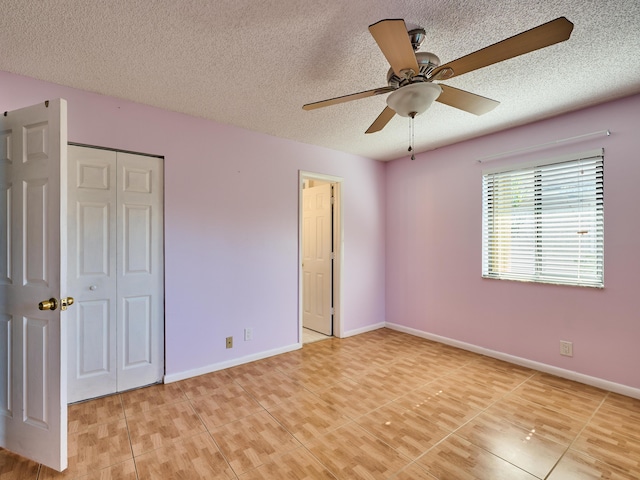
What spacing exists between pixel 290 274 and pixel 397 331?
1860 millimetres

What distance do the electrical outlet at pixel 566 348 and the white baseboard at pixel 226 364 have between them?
265 centimetres

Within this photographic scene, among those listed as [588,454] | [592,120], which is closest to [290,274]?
[588,454]

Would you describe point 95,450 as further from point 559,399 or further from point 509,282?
point 509,282

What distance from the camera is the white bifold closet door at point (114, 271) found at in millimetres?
2408

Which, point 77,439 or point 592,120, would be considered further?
point 592,120

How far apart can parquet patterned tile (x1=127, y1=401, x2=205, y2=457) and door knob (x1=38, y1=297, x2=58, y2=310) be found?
3.25ft

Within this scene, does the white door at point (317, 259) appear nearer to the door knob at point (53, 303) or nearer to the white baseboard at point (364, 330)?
the white baseboard at point (364, 330)

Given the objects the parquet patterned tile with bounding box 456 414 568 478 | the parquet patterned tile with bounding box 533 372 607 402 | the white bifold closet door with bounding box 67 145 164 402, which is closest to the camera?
the parquet patterned tile with bounding box 456 414 568 478

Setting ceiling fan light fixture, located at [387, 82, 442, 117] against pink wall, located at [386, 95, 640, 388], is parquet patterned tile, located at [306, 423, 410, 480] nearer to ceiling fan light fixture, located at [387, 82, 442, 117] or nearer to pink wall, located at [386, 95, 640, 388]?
ceiling fan light fixture, located at [387, 82, 442, 117]

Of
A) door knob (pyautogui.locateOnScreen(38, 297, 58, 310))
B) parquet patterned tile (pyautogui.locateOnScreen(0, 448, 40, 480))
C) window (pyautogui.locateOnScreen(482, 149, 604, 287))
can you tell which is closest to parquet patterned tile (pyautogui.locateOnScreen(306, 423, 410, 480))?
parquet patterned tile (pyautogui.locateOnScreen(0, 448, 40, 480))

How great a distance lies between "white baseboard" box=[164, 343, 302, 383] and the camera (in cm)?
281

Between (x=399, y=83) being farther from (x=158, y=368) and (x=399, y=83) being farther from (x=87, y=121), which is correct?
(x=158, y=368)

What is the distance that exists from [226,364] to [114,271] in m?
1.38

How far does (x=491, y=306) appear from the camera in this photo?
3.39m
